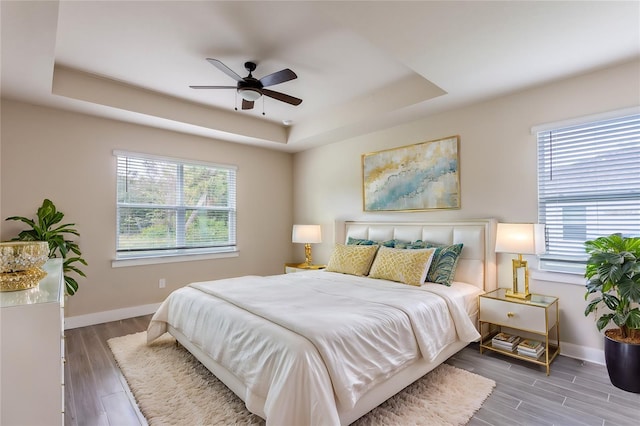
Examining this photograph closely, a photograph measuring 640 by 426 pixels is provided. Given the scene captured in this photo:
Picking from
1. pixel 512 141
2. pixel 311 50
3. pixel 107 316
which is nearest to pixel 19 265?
pixel 311 50

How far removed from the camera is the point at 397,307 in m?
2.34

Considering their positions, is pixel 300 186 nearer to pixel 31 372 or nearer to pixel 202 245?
pixel 202 245

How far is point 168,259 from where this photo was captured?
4398mm

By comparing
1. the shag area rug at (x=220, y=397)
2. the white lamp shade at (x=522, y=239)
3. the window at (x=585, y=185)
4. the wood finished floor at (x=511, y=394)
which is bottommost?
the wood finished floor at (x=511, y=394)

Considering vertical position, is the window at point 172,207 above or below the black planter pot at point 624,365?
above

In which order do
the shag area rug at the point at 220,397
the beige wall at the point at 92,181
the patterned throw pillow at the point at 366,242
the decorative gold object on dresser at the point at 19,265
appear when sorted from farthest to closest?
1. the patterned throw pillow at the point at 366,242
2. the beige wall at the point at 92,181
3. the shag area rug at the point at 220,397
4. the decorative gold object on dresser at the point at 19,265

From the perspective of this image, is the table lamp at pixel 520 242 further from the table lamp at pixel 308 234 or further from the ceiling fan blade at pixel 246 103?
the ceiling fan blade at pixel 246 103

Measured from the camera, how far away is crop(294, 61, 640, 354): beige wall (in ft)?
8.96

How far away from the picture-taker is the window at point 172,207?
161 inches

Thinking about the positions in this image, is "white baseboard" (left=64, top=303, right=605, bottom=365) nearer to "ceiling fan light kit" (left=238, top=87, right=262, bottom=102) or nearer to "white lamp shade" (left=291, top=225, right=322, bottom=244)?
"white lamp shade" (left=291, top=225, right=322, bottom=244)

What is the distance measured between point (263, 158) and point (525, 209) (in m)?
3.90

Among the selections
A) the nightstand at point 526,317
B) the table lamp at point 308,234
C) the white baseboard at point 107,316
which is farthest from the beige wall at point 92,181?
the nightstand at point 526,317

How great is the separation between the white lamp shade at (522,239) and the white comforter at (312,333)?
0.66 meters

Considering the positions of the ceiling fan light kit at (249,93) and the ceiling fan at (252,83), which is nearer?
the ceiling fan at (252,83)
